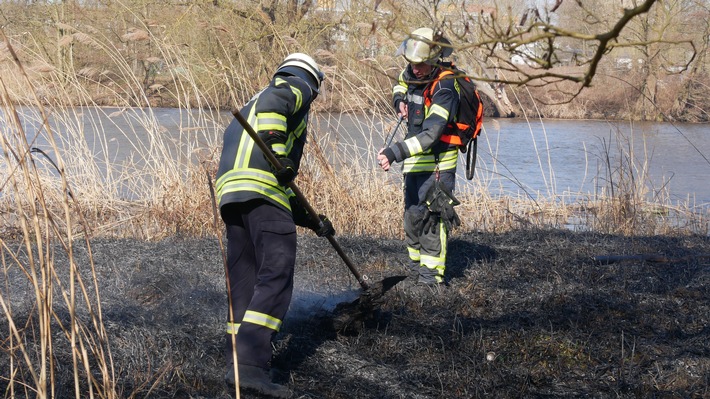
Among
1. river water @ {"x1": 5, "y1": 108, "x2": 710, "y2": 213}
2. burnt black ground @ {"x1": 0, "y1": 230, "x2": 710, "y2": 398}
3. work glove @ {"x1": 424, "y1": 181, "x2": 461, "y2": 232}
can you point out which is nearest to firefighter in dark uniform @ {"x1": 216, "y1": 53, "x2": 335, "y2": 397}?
burnt black ground @ {"x1": 0, "y1": 230, "x2": 710, "y2": 398}

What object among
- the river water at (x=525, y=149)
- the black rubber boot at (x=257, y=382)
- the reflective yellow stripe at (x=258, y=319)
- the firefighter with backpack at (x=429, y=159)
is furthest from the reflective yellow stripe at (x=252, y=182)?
the river water at (x=525, y=149)

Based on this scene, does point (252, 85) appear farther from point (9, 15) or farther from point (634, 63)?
point (634, 63)

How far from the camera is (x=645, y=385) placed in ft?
12.0

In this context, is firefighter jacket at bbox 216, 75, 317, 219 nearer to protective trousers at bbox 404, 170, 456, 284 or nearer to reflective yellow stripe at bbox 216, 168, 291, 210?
reflective yellow stripe at bbox 216, 168, 291, 210

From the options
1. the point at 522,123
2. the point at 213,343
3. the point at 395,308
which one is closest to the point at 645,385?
the point at 395,308

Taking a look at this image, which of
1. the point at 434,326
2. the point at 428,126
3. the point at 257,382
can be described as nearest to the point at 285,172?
the point at 257,382

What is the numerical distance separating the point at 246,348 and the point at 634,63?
20.5 m

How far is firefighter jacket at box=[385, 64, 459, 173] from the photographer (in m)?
5.05

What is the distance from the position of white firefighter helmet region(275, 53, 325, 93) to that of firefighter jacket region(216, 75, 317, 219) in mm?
101

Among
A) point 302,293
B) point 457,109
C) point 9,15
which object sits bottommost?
point 302,293

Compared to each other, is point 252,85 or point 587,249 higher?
point 252,85

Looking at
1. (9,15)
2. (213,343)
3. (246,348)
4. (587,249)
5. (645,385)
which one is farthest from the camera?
(9,15)

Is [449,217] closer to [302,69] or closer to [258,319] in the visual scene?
[302,69]

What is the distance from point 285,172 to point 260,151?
24 cm
